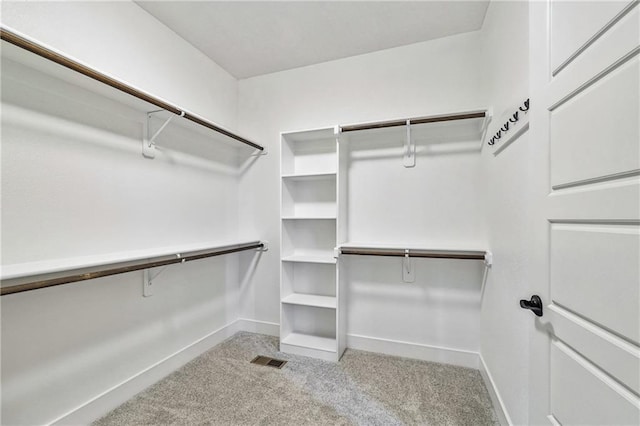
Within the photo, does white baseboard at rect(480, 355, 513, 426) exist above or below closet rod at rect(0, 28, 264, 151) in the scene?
below

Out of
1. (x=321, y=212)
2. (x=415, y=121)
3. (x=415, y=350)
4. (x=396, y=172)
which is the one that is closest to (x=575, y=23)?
(x=415, y=121)

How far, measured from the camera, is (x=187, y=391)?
1854mm

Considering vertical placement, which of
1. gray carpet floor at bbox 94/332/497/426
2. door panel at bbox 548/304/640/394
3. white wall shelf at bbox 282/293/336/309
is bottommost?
gray carpet floor at bbox 94/332/497/426

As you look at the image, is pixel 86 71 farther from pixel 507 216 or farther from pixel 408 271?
pixel 408 271

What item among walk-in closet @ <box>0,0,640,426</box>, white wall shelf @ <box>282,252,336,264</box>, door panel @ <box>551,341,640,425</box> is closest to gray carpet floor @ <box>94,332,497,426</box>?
walk-in closet @ <box>0,0,640,426</box>

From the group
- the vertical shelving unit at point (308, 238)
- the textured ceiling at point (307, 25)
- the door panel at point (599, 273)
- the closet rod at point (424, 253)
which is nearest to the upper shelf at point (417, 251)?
the closet rod at point (424, 253)

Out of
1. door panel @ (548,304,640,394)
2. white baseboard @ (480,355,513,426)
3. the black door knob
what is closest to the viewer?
door panel @ (548,304,640,394)

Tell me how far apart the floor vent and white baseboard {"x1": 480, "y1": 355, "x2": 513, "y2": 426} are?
1.46 metres

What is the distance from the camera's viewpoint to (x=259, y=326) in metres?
2.79

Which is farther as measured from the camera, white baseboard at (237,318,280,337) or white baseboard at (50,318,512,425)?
white baseboard at (237,318,280,337)

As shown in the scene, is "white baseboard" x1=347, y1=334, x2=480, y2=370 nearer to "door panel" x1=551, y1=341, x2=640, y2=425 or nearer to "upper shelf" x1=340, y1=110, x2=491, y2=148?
"door panel" x1=551, y1=341, x2=640, y2=425

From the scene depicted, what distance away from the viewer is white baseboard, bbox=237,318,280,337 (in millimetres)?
2729

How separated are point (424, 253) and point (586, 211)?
1325 millimetres

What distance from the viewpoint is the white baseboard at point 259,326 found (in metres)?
2.73
